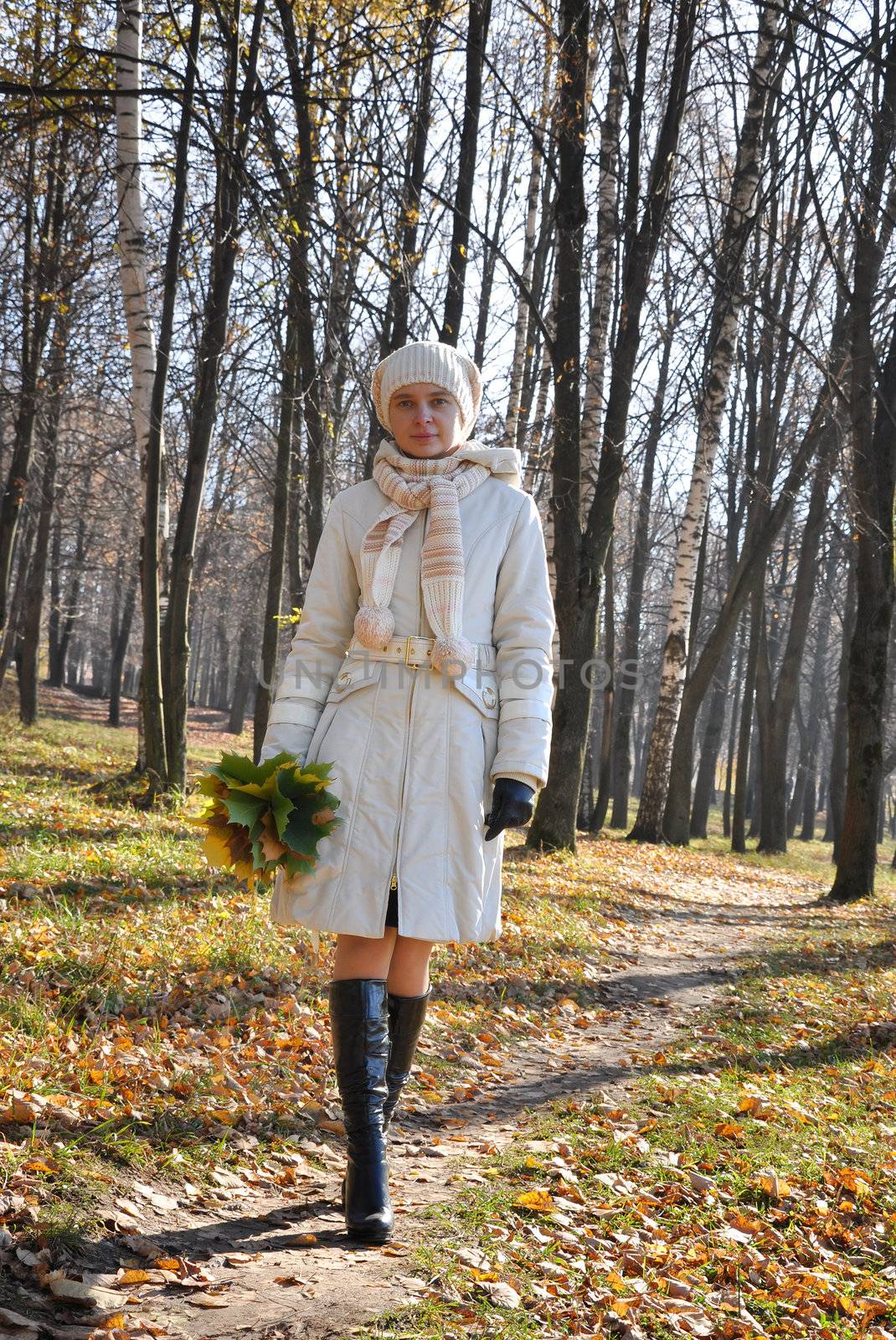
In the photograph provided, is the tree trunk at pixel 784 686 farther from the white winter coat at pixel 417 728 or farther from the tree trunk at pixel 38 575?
A: the white winter coat at pixel 417 728

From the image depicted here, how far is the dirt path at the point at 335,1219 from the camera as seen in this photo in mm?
2410

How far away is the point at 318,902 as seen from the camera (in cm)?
288

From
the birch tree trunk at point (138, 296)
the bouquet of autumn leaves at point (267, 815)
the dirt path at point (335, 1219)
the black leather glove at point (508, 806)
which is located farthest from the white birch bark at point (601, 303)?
the bouquet of autumn leaves at point (267, 815)

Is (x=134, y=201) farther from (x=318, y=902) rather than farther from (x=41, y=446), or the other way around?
(x=41, y=446)

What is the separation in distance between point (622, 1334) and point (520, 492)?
237 cm

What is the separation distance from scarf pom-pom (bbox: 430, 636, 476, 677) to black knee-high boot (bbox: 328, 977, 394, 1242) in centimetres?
92

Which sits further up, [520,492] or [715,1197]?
[520,492]

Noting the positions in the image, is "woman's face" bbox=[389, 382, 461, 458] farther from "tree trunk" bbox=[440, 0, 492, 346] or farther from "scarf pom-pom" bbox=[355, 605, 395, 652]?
"tree trunk" bbox=[440, 0, 492, 346]

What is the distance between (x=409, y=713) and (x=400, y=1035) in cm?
101

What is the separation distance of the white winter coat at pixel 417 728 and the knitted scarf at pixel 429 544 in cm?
6

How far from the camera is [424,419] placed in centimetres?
318

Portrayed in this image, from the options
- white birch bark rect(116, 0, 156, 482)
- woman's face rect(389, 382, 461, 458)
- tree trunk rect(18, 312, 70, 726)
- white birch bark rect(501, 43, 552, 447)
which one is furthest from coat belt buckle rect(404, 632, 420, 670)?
tree trunk rect(18, 312, 70, 726)

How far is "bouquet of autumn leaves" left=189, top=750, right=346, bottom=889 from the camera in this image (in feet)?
9.27

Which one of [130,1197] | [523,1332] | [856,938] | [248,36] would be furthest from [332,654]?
[248,36]
